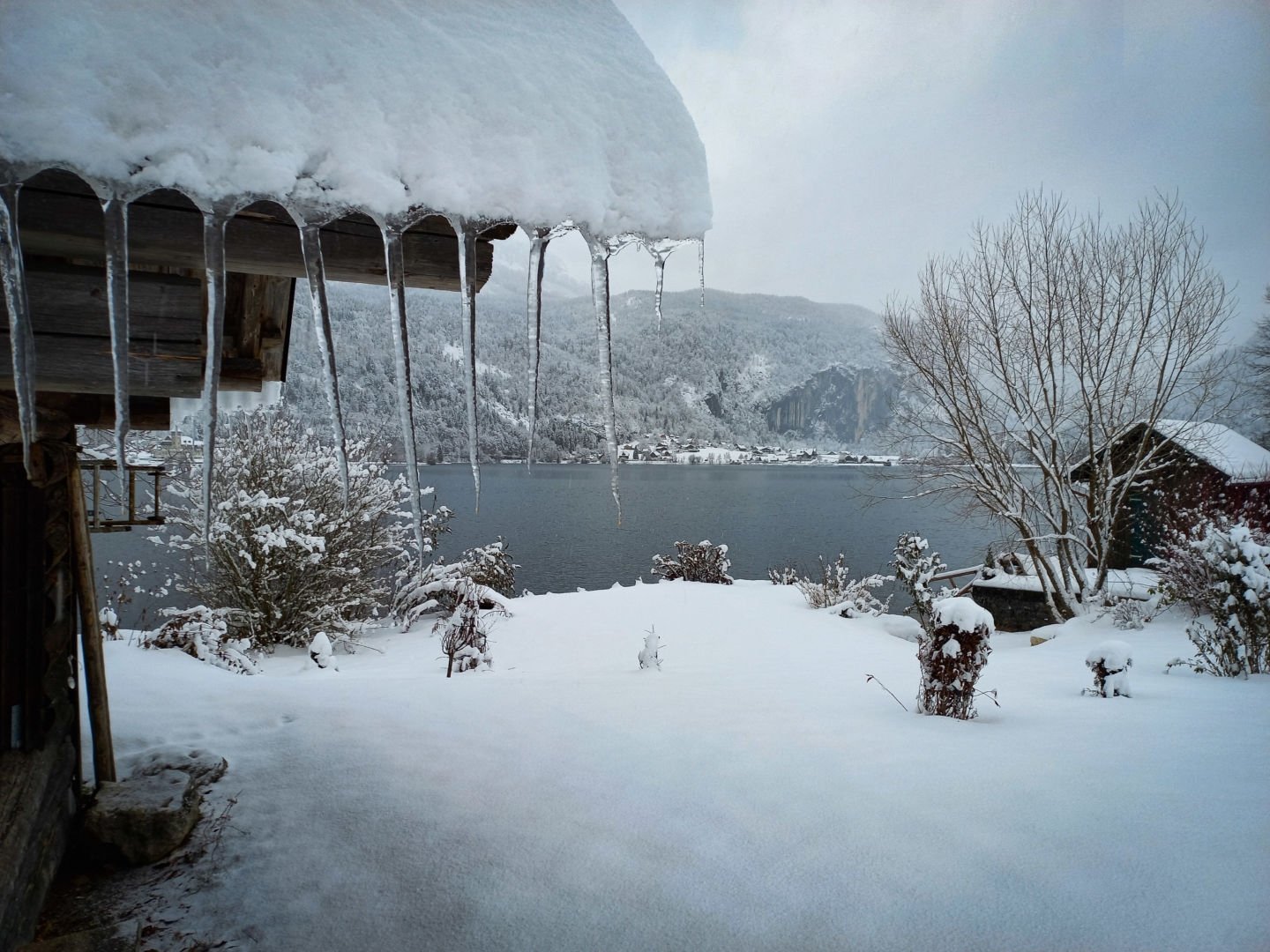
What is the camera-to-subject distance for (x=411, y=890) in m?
2.37

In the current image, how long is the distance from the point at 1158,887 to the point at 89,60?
3.68m

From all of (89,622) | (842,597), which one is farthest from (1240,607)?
(89,622)

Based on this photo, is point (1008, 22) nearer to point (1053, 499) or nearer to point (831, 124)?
point (831, 124)

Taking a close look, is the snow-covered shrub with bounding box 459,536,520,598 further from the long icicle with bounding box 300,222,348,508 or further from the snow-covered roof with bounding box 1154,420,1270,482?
the snow-covered roof with bounding box 1154,420,1270,482

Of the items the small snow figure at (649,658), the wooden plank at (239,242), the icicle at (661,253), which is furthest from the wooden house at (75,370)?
the small snow figure at (649,658)

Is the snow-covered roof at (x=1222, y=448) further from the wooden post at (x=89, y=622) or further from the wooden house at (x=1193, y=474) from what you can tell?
the wooden post at (x=89, y=622)

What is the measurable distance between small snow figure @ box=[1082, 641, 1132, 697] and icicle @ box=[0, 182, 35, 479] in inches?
227

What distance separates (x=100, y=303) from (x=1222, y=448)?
→ 15.0m

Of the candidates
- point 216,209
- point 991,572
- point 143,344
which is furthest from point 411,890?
point 991,572

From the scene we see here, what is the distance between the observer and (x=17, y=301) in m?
1.43

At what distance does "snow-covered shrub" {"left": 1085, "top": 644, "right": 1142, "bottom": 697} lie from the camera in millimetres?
4605

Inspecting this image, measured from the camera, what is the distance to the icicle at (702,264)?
1.79 m

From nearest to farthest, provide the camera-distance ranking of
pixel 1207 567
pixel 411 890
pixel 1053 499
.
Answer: pixel 411 890
pixel 1207 567
pixel 1053 499

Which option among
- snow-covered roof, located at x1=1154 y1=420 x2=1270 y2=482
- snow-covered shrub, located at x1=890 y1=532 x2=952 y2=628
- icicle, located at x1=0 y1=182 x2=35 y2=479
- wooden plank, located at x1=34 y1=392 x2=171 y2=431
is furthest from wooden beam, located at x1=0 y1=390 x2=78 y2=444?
snow-covered roof, located at x1=1154 y1=420 x2=1270 y2=482
